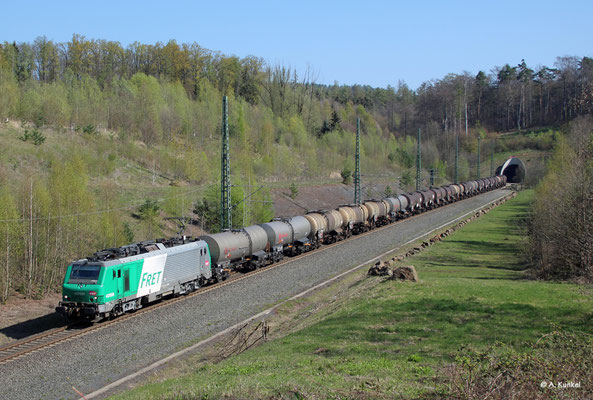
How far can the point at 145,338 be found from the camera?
21.0m

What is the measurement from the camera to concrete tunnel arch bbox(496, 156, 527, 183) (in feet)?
414

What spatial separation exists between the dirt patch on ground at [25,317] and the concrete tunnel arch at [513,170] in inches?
4603

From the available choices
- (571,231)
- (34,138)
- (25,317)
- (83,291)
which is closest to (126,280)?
(83,291)

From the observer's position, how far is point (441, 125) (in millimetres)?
178375

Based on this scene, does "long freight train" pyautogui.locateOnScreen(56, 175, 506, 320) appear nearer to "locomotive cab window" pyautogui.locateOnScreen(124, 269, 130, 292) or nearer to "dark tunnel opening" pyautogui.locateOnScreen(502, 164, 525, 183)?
"locomotive cab window" pyautogui.locateOnScreen(124, 269, 130, 292)

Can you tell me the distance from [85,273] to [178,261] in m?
5.42

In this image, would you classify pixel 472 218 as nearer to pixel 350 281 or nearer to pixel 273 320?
pixel 350 281

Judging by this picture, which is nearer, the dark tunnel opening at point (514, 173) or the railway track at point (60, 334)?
the railway track at point (60, 334)

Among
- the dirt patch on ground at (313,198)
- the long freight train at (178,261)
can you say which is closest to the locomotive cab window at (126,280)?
the long freight train at (178,261)

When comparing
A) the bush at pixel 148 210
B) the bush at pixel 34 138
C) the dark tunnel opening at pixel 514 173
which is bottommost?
the bush at pixel 148 210

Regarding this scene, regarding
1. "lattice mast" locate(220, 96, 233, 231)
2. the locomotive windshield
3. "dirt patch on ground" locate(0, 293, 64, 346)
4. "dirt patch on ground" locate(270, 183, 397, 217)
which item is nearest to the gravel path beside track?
the locomotive windshield

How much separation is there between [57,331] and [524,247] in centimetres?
3134

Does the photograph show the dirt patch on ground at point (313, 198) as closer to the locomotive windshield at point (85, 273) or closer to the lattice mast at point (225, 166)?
the lattice mast at point (225, 166)

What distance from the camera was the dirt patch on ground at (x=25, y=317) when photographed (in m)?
22.7
